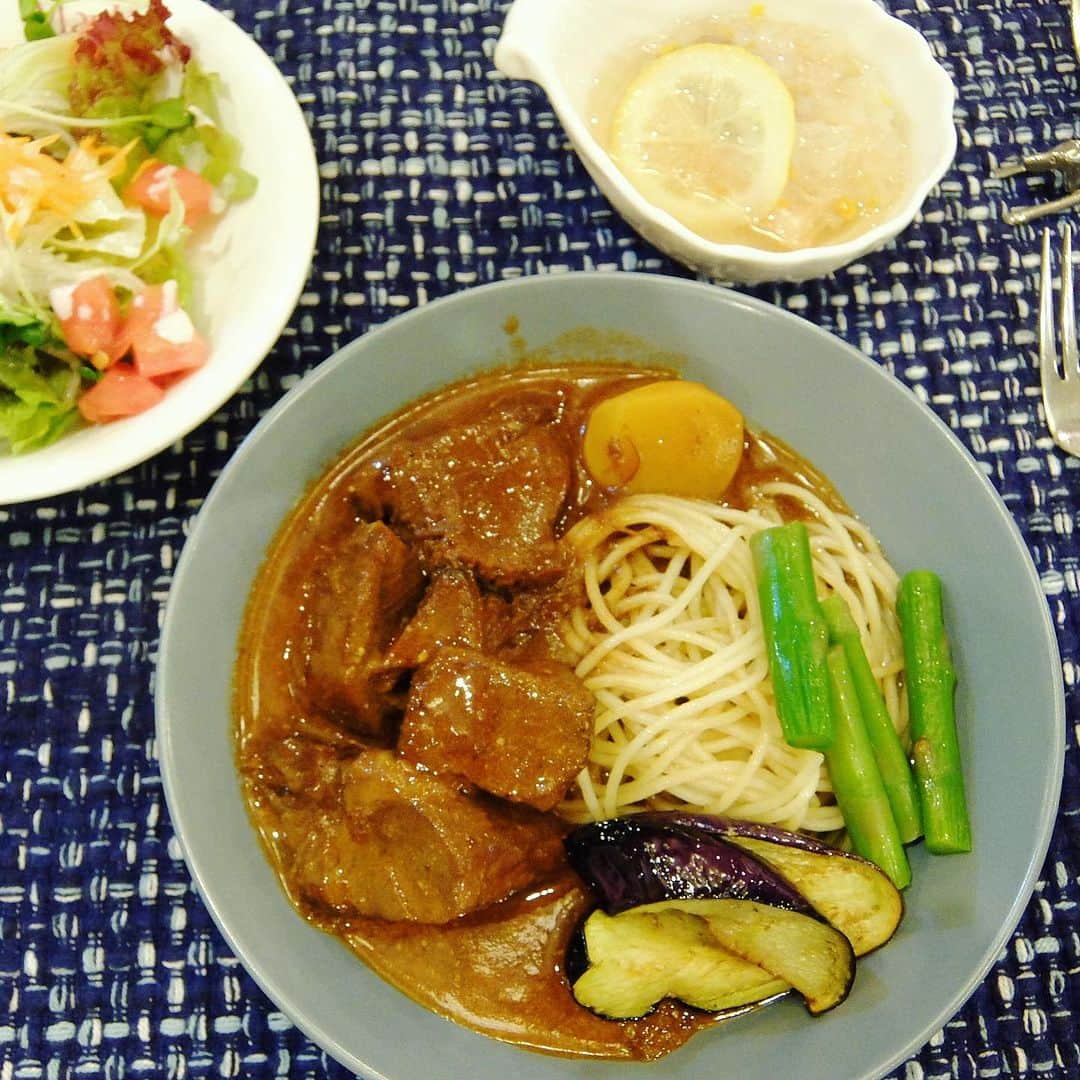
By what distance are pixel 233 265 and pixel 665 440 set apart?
139 centimetres

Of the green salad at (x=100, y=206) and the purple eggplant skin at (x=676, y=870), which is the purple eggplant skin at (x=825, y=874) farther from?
the green salad at (x=100, y=206)

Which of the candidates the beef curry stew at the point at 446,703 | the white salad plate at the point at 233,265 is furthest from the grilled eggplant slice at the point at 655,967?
the white salad plate at the point at 233,265

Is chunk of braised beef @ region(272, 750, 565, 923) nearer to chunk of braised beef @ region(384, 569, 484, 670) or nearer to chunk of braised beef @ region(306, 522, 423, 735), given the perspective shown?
chunk of braised beef @ region(306, 522, 423, 735)

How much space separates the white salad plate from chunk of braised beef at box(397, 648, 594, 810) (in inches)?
39.0

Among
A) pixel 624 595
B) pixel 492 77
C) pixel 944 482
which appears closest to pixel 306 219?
pixel 492 77

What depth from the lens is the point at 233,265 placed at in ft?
9.57

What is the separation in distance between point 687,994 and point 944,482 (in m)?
1.51

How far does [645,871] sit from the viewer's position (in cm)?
227

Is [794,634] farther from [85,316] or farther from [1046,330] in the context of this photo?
[85,316]

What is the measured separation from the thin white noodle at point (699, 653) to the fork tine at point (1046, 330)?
34.2 inches

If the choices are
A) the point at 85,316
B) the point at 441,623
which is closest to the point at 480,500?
the point at 441,623

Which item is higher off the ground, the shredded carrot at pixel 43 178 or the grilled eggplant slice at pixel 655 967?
the shredded carrot at pixel 43 178

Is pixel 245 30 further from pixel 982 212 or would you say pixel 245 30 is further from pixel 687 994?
pixel 687 994

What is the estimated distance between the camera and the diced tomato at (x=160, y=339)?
2.74 metres
